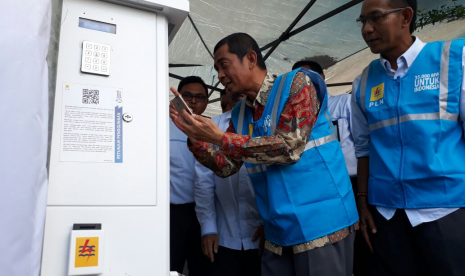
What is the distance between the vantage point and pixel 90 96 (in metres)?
1.20

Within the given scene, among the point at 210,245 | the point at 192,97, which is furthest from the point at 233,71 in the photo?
the point at 192,97

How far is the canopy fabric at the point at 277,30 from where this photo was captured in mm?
4070

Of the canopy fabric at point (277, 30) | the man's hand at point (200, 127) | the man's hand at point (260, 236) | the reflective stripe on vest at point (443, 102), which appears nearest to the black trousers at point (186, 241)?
the man's hand at point (260, 236)

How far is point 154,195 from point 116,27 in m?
0.61

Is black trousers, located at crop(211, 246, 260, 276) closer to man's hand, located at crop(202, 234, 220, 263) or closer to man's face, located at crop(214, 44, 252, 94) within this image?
man's hand, located at crop(202, 234, 220, 263)

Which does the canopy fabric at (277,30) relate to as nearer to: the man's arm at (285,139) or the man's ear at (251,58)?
the man's ear at (251,58)

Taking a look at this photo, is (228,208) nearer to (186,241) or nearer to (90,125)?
(186,241)

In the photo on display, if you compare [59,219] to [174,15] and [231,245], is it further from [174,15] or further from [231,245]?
[231,245]

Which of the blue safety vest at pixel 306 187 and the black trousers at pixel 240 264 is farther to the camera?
the black trousers at pixel 240 264

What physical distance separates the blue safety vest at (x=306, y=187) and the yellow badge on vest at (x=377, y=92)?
298mm

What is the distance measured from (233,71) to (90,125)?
0.91 metres

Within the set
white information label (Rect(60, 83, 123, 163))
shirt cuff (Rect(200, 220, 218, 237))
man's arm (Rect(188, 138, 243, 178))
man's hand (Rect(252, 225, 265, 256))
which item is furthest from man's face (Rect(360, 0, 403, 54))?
shirt cuff (Rect(200, 220, 218, 237))

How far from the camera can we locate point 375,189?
180 centimetres

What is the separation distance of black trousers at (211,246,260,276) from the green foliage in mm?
2903
